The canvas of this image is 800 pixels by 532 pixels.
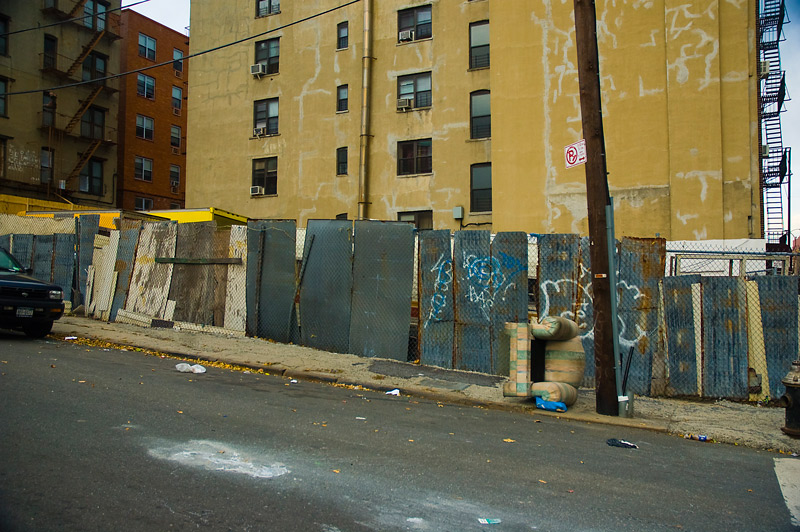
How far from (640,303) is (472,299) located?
2.72 metres

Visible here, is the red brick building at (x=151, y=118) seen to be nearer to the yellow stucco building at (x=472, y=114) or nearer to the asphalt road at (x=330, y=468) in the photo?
the yellow stucco building at (x=472, y=114)

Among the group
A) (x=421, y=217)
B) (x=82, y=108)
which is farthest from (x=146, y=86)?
(x=421, y=217)

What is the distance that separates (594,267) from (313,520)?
218 inches

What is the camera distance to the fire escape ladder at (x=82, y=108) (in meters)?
34.1

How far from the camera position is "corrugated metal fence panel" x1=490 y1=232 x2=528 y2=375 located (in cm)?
1011

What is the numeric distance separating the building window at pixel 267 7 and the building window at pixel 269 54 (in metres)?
1.27

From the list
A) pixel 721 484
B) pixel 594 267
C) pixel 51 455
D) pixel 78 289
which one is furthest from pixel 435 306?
pixel 78 289

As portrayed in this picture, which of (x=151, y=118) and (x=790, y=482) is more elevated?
(x=151, y=118)

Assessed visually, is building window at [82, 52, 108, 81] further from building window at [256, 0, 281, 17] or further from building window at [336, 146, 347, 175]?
building window at [336, 146, 347, 175]

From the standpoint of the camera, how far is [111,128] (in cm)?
3675

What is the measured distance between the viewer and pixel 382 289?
439 inches

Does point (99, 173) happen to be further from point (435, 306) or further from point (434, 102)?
point (435, 306)

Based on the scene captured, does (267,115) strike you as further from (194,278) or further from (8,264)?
(8,264)

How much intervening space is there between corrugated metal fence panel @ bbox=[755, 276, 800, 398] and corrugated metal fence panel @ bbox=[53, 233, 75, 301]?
15.9 m
